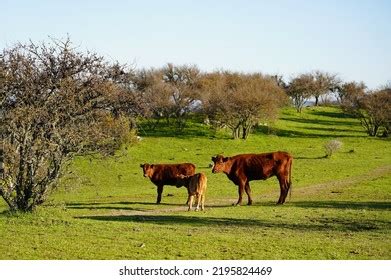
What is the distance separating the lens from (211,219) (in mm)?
17406

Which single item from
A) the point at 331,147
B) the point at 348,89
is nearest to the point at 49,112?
the point at 331,147

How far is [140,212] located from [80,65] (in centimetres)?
565

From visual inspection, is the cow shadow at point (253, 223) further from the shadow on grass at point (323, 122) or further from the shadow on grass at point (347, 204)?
the shadow on grass at point (323, 122)

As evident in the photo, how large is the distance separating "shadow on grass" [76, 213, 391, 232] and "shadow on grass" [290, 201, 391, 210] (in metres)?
3.56

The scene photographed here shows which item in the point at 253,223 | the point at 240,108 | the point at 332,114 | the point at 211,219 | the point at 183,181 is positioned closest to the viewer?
the point at 253,223

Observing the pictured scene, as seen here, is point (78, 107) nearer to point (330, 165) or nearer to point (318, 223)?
point (318, 223)

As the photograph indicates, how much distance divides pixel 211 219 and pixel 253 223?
149 centimetres

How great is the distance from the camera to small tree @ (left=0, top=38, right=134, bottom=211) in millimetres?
16906

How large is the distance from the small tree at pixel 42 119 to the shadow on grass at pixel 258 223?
2341 millimetres

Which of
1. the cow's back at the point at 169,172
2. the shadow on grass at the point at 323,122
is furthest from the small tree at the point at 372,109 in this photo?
the cow's back at the point at 169,172

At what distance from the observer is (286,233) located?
580 inches

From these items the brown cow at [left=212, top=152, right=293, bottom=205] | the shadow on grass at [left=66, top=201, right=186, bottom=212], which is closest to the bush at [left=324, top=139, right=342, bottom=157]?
the brown cow at [left=212, top=152, right=293, bottom=205]

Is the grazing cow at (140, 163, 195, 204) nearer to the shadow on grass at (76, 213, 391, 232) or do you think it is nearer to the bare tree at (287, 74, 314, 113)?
the shadow on grass at (76, 213, 391, 232)

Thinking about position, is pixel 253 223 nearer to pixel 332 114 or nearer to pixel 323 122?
pixel 323 122
